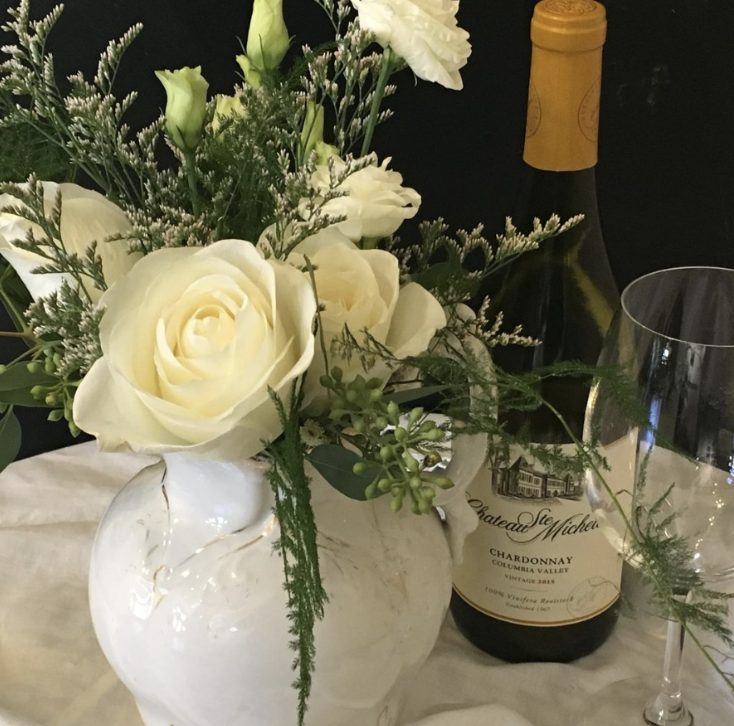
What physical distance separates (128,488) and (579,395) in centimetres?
30

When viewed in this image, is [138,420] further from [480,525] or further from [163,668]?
[480,525]

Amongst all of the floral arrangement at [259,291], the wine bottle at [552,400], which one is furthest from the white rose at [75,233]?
Answer: the wine bottle at [552,400]

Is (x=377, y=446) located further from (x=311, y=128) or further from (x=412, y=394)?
(x=311, y=128)

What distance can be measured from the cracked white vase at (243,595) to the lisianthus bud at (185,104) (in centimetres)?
14

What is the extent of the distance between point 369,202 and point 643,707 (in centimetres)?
39

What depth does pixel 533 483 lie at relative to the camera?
1.82ft

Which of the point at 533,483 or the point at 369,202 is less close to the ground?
the point at 369,202

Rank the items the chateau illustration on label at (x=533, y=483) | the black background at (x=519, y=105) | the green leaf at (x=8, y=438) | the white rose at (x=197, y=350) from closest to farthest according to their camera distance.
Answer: the white rose at (x=197, y=350)
the green leaf at (x=8, y=438)
the chateau illustration on label at (x=533, y=483)
the black background at (x=519, y=105)

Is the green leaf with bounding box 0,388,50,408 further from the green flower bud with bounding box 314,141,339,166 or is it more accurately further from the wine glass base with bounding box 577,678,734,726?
the wine glass base with bounding box 577,678,734,726

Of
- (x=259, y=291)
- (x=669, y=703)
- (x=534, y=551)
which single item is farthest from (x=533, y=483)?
(x=259, y=291)

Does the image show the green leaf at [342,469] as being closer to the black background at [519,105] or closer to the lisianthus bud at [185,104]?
the lisianthus bud at [185,104]

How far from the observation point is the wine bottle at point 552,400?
51 centimetres

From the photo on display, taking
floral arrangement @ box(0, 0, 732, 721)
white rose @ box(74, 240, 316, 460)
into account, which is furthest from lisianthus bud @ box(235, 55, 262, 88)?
white rose @ box(74, 240, 316, 460)

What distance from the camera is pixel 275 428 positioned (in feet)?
1.19
